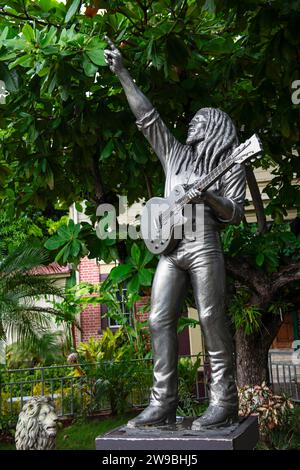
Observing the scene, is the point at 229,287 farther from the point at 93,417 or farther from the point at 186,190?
the point at 93,417

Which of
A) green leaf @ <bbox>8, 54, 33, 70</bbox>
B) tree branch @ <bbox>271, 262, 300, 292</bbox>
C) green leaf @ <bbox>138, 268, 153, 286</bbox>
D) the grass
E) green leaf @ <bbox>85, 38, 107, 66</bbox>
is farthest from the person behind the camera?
the grass

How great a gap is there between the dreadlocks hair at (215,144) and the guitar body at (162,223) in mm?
304

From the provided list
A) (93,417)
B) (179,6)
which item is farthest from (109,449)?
(93,417)

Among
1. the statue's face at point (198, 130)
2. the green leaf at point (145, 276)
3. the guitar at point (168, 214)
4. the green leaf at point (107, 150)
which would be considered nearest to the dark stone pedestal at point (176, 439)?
the guitar at point (168, 214)

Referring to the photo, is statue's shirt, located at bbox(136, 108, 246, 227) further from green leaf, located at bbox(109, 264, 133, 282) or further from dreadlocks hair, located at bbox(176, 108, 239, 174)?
green leaf, located at bbox(109, 264, 133, 282)

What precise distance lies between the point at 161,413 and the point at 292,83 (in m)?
3.52

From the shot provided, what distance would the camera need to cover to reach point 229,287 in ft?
26.9

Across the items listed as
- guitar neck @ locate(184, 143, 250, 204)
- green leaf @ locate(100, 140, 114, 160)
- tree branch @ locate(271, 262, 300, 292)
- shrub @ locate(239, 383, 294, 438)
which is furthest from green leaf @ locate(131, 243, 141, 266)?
shrub @ locate(239, 383, 294, 438)

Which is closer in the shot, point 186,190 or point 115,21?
point 186,190

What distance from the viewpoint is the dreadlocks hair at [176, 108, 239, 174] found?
4.59m

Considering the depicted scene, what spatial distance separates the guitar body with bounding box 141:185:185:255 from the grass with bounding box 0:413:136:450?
5.91m

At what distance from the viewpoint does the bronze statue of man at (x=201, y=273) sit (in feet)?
13.8
